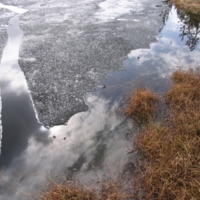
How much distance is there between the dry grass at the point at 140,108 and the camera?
5.24 meters

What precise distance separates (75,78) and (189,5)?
8612 mm

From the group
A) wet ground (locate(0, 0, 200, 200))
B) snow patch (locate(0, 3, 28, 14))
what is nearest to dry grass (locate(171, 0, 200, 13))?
wet ground (locate(0, 0, 200, 200))

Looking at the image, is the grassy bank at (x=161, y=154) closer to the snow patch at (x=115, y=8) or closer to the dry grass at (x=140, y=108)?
the dry grass at (x=140, y=108)

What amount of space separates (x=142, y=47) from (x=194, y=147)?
489cm

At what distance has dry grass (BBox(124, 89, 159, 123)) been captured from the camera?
524 centimetres

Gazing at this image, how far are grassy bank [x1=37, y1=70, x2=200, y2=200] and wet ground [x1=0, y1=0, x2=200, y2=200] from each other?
0.35 metres

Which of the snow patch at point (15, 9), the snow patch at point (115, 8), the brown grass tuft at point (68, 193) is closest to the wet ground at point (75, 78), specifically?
the snow patch at point (115, 8)

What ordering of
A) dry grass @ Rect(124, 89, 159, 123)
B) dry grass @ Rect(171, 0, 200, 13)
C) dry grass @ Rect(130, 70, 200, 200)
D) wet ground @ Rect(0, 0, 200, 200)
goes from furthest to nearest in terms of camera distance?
dry grass @ Rect(171, 0, 200, 13) < dry grass @ Rect(124, 89, 159, 123) < wet ground @ Rect(0, 0, 200, 200) < dry grass @ Rect(130, 70, 200, 200)

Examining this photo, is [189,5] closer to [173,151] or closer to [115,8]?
[115,8]

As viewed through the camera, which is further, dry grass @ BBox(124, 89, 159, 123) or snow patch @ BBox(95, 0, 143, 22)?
snow patch @ BBox(95, 0, 143, 22)

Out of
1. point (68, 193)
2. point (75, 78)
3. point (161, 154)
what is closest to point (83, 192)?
point (68, 193)

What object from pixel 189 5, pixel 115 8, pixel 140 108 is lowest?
pixel 140 108

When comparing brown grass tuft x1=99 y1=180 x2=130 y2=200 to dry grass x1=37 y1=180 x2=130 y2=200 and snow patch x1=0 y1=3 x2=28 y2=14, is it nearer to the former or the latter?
dry grass x1=37 y1=180 x2=130 y2=200

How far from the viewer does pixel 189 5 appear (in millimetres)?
11750
